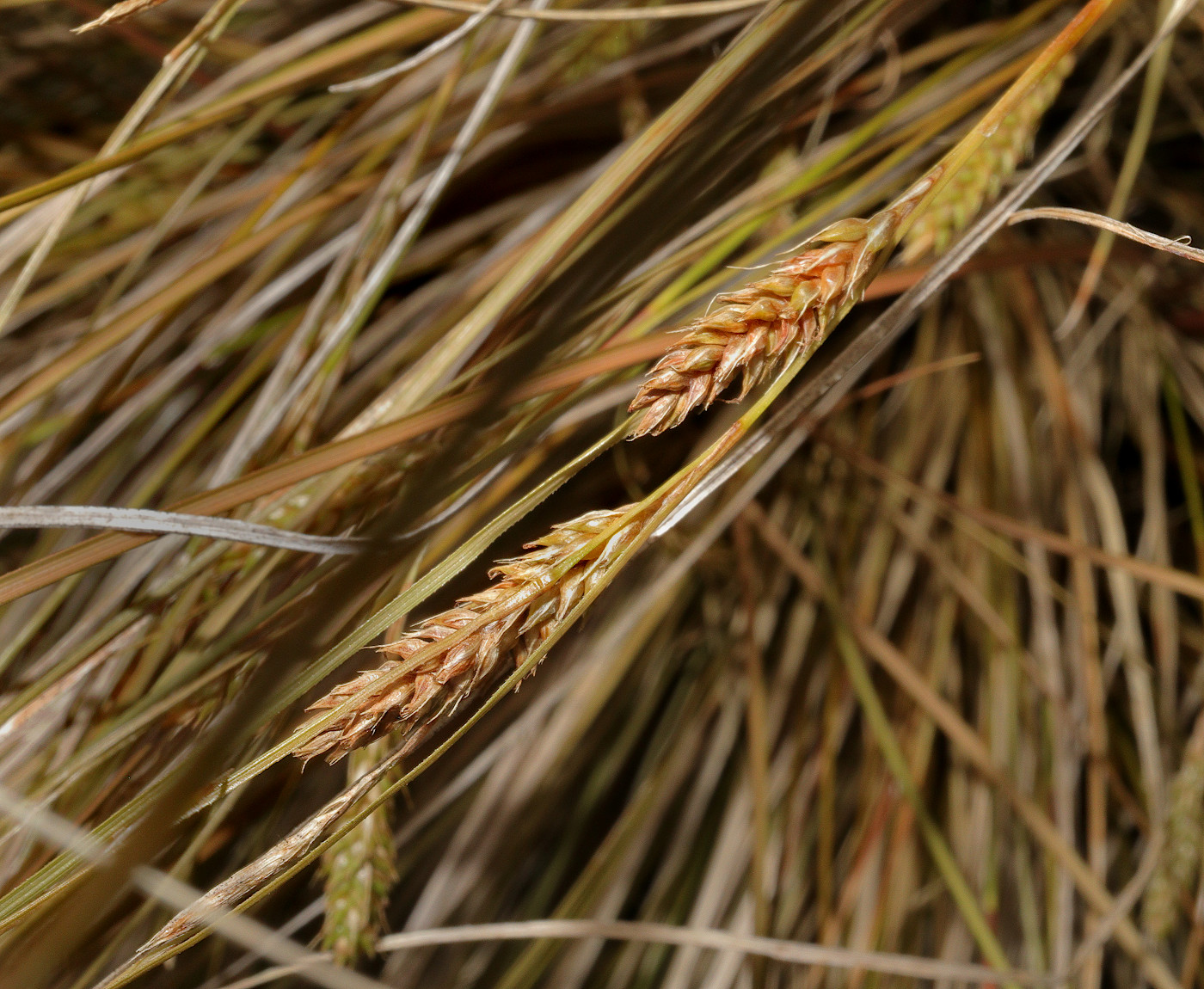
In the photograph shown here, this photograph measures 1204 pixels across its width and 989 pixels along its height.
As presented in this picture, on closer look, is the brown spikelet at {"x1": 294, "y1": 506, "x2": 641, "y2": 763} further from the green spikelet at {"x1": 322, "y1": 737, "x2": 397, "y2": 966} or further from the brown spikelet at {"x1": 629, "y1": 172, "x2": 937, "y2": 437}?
the green spikelet at {"x1": 322, "y1": 737, "x2": 397, "y2": 966}

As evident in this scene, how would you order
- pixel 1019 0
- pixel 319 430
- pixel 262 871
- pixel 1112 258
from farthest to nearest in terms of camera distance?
pixel 1019 0, pixel 1112 258, pixel 319 430, pixel 262 871

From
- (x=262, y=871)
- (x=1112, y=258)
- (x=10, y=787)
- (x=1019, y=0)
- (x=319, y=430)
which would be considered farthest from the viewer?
(x=1019, y=0)

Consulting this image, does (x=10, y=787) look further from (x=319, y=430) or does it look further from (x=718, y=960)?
(x=718, y=960)

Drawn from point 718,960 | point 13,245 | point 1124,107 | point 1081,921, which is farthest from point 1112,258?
point 13,245

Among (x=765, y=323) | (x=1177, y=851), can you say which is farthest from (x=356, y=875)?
(x=1177, y=851)

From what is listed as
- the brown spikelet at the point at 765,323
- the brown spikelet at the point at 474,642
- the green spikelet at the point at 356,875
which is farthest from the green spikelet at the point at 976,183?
the green spikelet at the point at 356,875

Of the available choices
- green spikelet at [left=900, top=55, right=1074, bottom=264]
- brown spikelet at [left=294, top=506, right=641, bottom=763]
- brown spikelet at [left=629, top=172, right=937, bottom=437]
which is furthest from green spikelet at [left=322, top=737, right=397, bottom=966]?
green spikelet at [left=900, top=55, right=1074, bottom=264]
